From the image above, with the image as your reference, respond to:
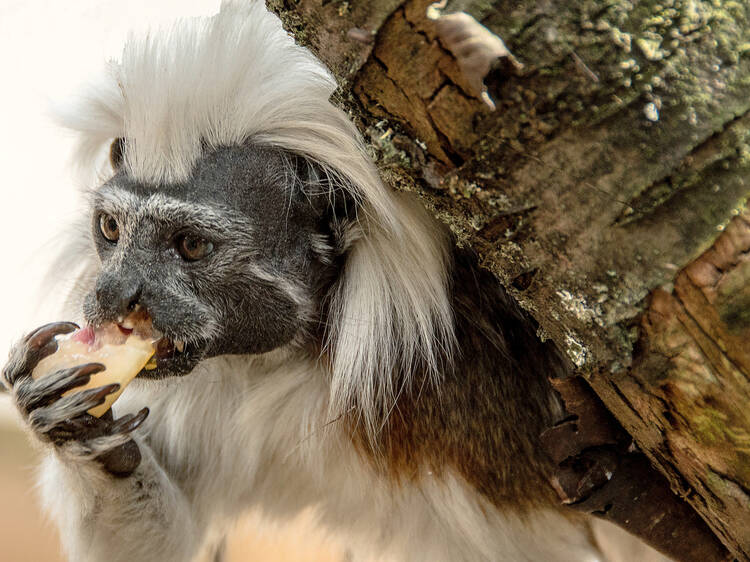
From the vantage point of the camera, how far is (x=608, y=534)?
248cm

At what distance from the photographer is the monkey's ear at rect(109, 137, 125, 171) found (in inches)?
87.4

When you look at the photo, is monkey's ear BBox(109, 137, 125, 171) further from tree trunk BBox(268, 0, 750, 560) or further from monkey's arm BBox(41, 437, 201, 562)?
tree trunk BBox(268, 0, 750, 560)

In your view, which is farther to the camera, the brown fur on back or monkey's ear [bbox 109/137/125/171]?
monkey's ear [bbox 109/137/125/171]

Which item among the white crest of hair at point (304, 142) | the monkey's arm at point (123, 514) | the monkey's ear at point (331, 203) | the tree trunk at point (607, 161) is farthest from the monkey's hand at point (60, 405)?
the tree trunk at point (607, 161)

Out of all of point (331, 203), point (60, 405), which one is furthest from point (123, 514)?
point (331, 203)

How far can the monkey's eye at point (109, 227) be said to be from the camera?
6.42 feet

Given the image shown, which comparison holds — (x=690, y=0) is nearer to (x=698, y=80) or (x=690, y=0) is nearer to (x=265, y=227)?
(x=698, y=80)

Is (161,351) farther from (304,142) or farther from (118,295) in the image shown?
(304,142)

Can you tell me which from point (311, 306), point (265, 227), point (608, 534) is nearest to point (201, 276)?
point (265, 227)

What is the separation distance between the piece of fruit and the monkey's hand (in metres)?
0.02

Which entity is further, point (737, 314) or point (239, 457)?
point (239, 457)

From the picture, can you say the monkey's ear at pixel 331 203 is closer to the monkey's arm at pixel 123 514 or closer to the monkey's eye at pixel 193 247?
the monkey's eye at pixel 193 247

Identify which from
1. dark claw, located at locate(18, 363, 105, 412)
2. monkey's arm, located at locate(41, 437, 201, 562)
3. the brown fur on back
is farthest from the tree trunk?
monkey's arm, located at locate(41, 437, 201, 562)

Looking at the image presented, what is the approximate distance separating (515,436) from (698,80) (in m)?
1.19
